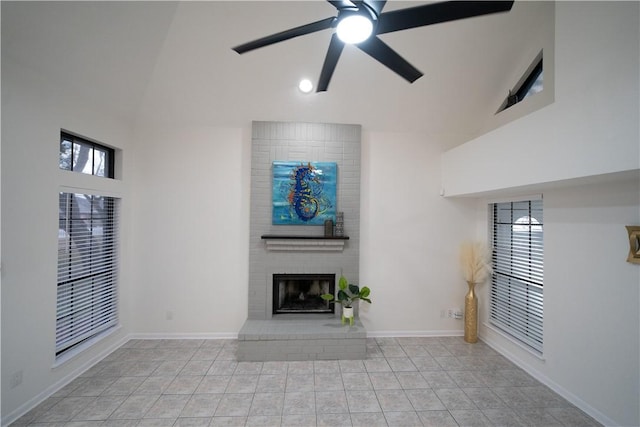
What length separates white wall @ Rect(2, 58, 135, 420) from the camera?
2221mm

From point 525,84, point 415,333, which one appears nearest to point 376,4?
point 525,84

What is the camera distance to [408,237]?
405 cm

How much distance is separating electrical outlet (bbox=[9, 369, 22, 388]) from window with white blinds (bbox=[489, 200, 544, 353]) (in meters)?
4.86

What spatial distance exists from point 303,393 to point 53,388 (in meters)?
2.33

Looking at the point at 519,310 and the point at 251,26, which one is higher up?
the point at 251,26

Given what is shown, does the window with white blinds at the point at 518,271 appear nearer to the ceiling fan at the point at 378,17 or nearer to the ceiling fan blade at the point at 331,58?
the ceiling fan at the point at 378,17

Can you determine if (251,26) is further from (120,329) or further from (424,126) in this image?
(120,329)

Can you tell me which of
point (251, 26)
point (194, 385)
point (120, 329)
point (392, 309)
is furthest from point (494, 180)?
point (120, 329)

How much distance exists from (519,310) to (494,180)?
64.1 inches

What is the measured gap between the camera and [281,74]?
132 inches

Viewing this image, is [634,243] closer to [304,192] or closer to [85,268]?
[304,192]

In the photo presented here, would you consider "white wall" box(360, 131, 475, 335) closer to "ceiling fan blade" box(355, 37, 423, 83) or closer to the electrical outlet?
"ceiling fan blade" box(355, 37, 423, 83)

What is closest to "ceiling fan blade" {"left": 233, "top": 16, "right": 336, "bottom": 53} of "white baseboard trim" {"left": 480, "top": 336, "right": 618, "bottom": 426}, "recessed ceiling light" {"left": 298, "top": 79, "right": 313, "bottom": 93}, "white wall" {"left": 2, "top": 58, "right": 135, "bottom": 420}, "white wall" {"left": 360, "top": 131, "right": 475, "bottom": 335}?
"recessed ceiling light" {"left": 298, "top": 79, "right": 313, "bottom": 93}

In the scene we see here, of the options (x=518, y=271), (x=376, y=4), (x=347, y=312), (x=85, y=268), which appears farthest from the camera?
(x=347, y=312)
